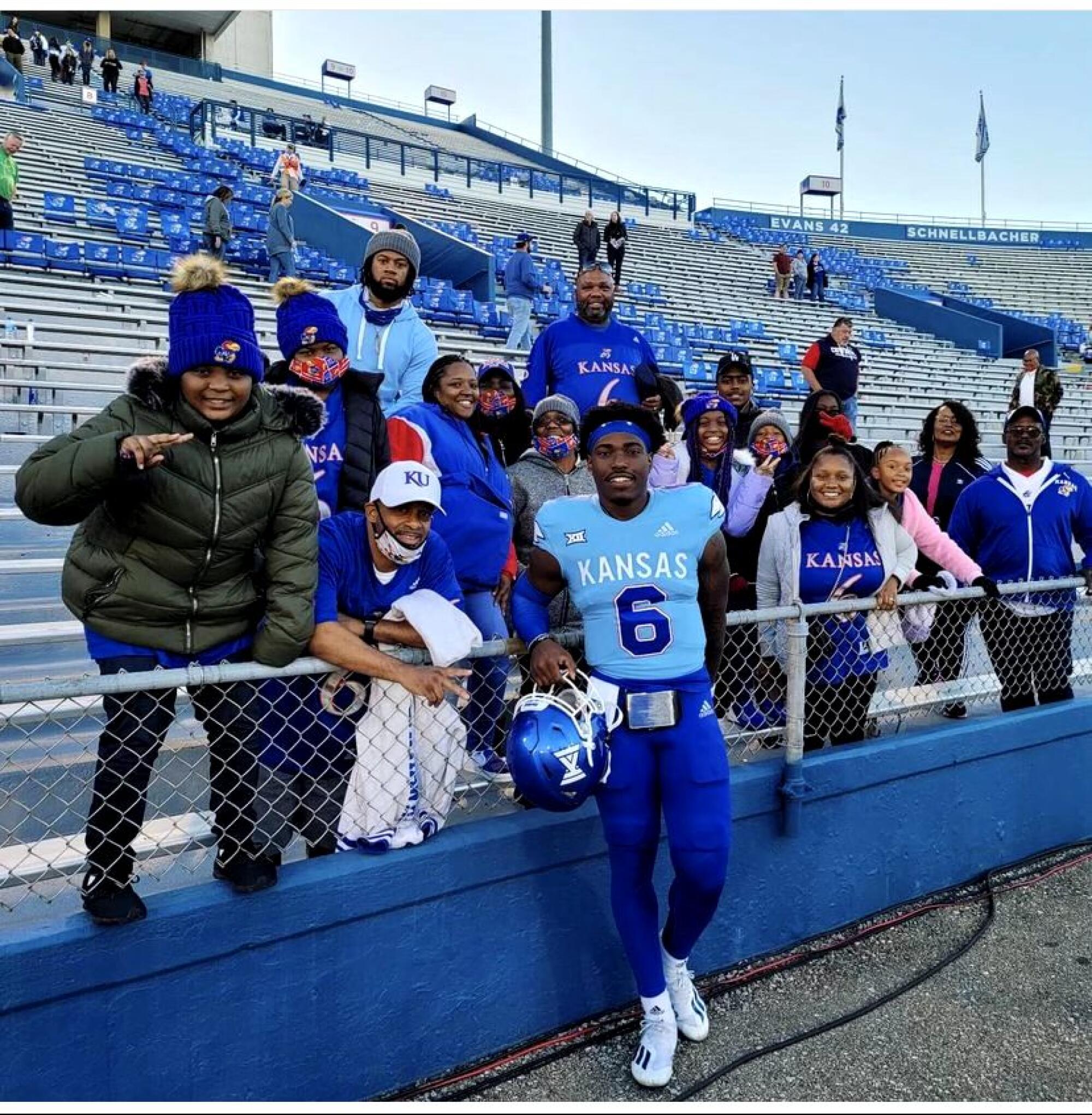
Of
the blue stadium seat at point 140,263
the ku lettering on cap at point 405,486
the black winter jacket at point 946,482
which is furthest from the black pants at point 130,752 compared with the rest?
the blue stadium seat at point 140,263

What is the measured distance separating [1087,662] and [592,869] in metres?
3.06

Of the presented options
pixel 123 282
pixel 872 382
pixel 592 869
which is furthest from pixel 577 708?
pixel 872 382

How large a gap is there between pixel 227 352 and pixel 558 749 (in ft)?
3.90

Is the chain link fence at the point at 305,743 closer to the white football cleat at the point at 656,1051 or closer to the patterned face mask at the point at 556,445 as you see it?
the white football cleat at the point at 656,1051

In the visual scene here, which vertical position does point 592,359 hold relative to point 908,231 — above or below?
below

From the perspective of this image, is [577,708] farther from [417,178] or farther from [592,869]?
[417,178]

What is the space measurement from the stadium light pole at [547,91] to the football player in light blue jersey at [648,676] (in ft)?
120

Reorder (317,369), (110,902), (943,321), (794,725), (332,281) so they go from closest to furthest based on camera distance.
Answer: (110,902) → (317,369) → (794,725) → (332,281) → (943,321)

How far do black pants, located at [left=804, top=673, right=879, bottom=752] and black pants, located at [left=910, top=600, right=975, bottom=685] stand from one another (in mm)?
561

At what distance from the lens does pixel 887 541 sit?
3.31m

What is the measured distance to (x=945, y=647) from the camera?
3812mm

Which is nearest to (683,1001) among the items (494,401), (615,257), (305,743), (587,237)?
(305,743)

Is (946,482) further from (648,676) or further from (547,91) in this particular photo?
(547,91)

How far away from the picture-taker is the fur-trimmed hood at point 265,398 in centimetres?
203
